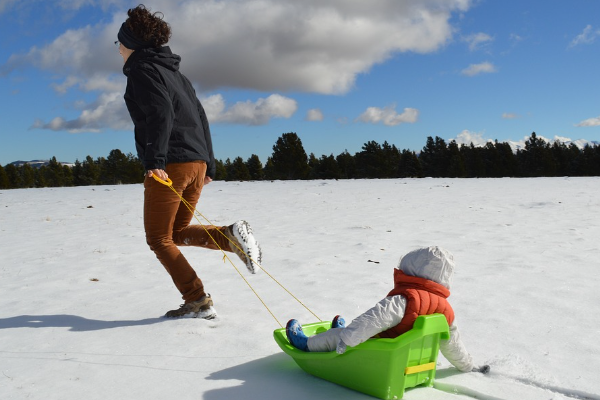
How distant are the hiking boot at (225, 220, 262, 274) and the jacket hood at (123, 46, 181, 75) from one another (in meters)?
1.27

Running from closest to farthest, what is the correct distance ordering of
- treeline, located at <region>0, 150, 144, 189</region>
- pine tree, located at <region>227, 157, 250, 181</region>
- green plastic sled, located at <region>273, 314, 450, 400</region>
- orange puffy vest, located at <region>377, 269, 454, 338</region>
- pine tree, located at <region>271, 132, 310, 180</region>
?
green plastic sled, located at <region>273, 314, 450, 400</region> < orange puffy vest, located at <region>377, 269, 454, 338</region> < pine tree, located at <region>271, 132, 310, 180</region> < pine tree, located at <region>227, 157, 250, 181</region> < treeline, located at <region>0, 150, 144, 189</region>

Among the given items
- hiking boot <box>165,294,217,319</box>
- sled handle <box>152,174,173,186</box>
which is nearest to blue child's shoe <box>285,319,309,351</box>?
hiking boot <box>165,294,217,319</box>

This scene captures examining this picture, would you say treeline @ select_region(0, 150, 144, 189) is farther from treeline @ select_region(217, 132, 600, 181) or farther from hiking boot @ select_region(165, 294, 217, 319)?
hiking boot @ select_region(165, 294, 217, 319)

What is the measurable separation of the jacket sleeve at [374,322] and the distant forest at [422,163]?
44.0 m

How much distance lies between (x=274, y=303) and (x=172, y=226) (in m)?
1.10

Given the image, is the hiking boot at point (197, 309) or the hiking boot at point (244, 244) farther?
the hiking boot at point (197, 309)

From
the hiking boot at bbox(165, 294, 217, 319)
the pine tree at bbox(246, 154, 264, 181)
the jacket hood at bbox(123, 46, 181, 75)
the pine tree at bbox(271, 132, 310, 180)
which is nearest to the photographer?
the jacket hood at bbox(123, 46, 181, 75)

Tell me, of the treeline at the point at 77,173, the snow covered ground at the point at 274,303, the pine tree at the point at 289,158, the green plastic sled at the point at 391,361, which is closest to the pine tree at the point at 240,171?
the pine tree at the point at 289,158

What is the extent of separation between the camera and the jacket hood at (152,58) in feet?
11.3

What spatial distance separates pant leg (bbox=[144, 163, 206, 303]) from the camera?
3455mm

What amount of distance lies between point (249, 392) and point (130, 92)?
2.16m

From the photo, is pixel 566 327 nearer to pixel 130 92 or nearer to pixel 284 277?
pixel 284 277

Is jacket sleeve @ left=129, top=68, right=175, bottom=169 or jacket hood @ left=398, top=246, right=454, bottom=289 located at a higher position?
jacket sleeve @ left=129, top=68, right=175, bottom=169

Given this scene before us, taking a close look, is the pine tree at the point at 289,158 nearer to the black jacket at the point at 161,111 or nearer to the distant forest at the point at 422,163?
the distant forest at the point at 422,163
